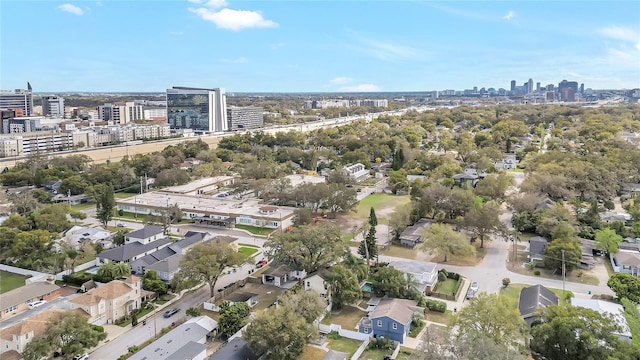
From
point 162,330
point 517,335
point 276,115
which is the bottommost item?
point 162,330

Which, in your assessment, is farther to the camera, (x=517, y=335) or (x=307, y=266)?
(x=307, y=266)

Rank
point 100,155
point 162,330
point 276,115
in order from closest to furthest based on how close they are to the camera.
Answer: point 162,330 → point 100,155 → point 276,115

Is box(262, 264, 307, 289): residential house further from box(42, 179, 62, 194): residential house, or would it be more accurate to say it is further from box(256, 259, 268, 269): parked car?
box(42, 179, 62, 194): residential house

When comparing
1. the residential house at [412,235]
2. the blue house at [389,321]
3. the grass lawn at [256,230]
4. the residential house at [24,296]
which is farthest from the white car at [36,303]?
the residential house at [412,235]

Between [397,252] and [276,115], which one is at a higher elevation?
[276,115]

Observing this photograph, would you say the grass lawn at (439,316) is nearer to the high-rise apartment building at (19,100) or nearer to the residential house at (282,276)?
the residential house at (282,276)

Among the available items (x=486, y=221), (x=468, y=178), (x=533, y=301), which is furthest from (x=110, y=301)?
(x=468, y=178)

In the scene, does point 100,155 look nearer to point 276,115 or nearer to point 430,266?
point 430,266

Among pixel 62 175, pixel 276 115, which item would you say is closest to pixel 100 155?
pixel 62 175
